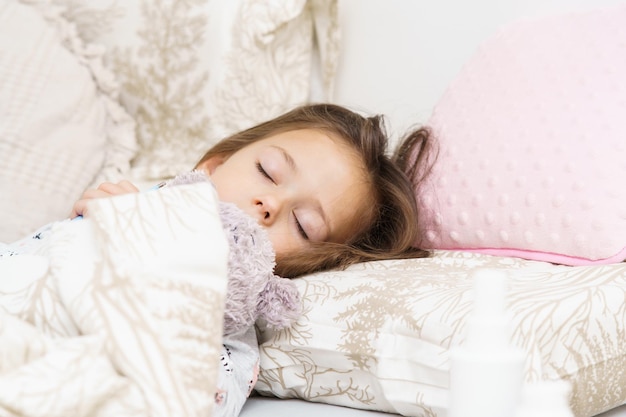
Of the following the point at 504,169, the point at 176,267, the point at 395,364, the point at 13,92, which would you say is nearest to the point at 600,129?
the point at 504,169

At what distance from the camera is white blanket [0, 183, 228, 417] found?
0.66m

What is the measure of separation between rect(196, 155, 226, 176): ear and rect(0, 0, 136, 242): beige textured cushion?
0.32 metres

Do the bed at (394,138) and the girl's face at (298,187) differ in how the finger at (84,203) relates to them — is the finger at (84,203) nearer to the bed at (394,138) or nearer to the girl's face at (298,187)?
the girl's face at (298,187)

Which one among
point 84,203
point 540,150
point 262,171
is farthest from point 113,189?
point 540,150

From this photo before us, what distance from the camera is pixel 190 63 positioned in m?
1.75

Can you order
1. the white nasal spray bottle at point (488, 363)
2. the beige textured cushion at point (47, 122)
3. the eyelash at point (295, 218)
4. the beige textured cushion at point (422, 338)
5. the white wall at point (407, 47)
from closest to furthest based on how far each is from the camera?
the white nasal spray bottle at point (488, 363)
the beige textured cushion at point (422, 338)
the eyelash at point (295, 218)
the beige textured cushion at point (47, 122)
the white wall at point (407, 47)

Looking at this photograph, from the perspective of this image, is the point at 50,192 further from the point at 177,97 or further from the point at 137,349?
the point at 137,349

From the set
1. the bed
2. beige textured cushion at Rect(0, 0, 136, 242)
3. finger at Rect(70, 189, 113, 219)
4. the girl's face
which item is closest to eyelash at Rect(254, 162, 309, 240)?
the girl's face

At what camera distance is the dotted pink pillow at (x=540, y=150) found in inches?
44.8

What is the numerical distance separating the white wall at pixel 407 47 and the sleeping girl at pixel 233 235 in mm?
324

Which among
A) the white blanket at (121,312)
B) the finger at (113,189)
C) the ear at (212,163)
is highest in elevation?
the white blanket at (121,312)

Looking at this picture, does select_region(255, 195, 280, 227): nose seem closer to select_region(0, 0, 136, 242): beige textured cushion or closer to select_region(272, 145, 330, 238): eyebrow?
select_region(272, 145, 330, 238): eyebrow

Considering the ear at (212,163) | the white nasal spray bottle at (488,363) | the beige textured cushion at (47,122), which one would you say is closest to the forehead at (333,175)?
the ear at (212,163)

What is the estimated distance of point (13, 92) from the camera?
154 cm
